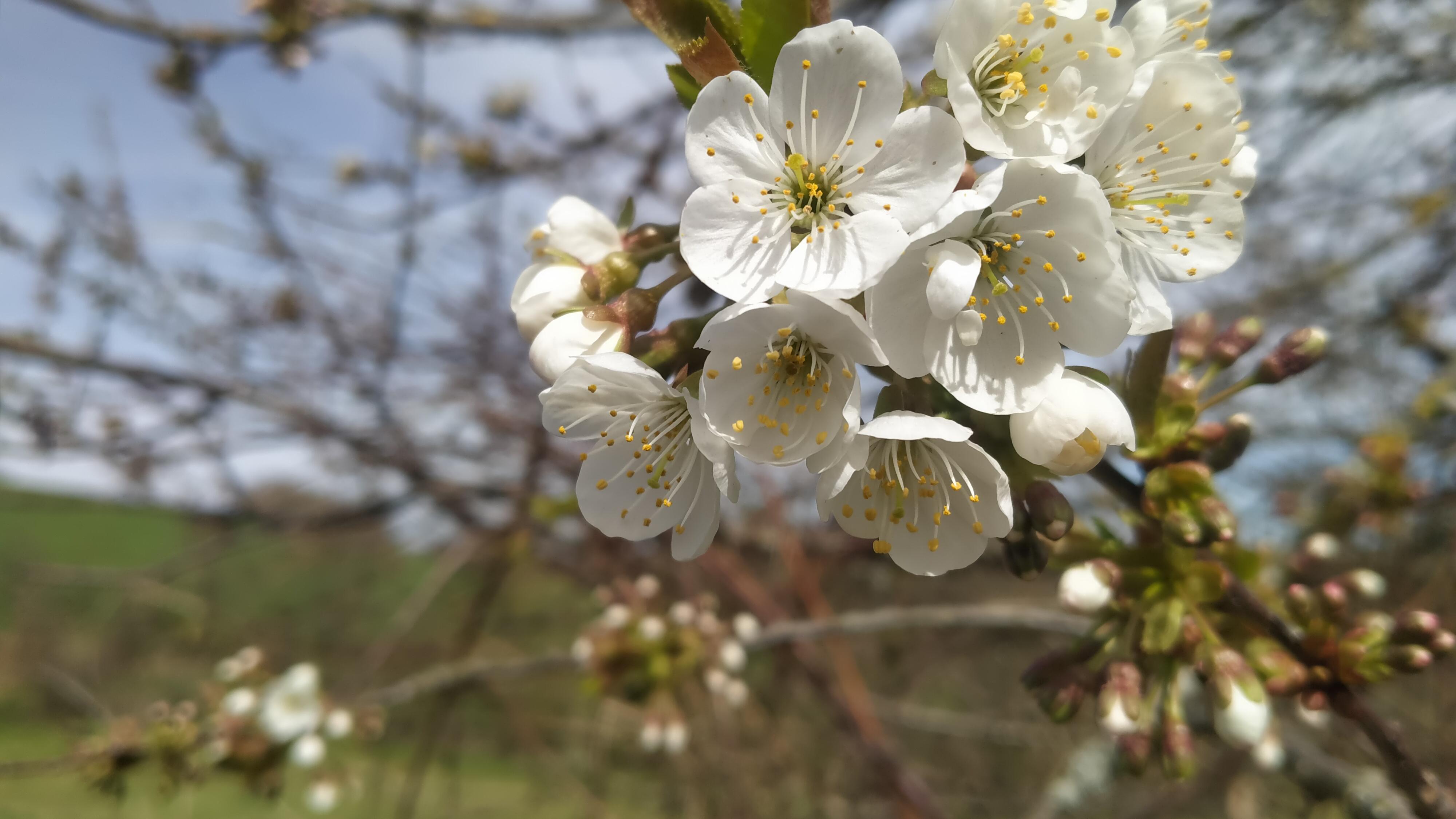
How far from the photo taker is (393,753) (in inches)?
228

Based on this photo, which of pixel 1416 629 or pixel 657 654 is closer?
pixel 1416 629

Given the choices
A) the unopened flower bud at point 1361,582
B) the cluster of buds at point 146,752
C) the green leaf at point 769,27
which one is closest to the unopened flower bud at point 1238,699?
the unopened flower bud at point 1361,582

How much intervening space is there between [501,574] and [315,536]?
3.77 ft

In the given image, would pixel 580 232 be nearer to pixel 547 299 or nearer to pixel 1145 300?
pixel 547 299

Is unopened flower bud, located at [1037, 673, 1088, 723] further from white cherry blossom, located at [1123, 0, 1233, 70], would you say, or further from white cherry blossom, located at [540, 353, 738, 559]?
white cherry blossom, located at [1123, 0, 1233, 70]

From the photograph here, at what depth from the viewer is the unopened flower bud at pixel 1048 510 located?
0.75 m

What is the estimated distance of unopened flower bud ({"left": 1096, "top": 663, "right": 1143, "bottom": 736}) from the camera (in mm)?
886

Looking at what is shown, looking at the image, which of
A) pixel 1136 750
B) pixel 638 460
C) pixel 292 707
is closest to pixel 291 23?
pixel 292 707

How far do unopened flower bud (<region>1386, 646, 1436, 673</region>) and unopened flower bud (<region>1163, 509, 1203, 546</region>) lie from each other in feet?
1.13

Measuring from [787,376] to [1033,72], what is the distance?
1.44ft

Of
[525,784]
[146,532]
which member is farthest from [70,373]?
[146,532]

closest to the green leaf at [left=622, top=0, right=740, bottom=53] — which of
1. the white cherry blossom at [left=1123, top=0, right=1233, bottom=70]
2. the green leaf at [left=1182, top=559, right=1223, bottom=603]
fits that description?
the white cherry blossom at [left=1123, top=0, right=1233, bottom=70]

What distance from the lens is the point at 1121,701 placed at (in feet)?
2.92

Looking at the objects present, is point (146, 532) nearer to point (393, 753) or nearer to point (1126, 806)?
point (393, 753)
